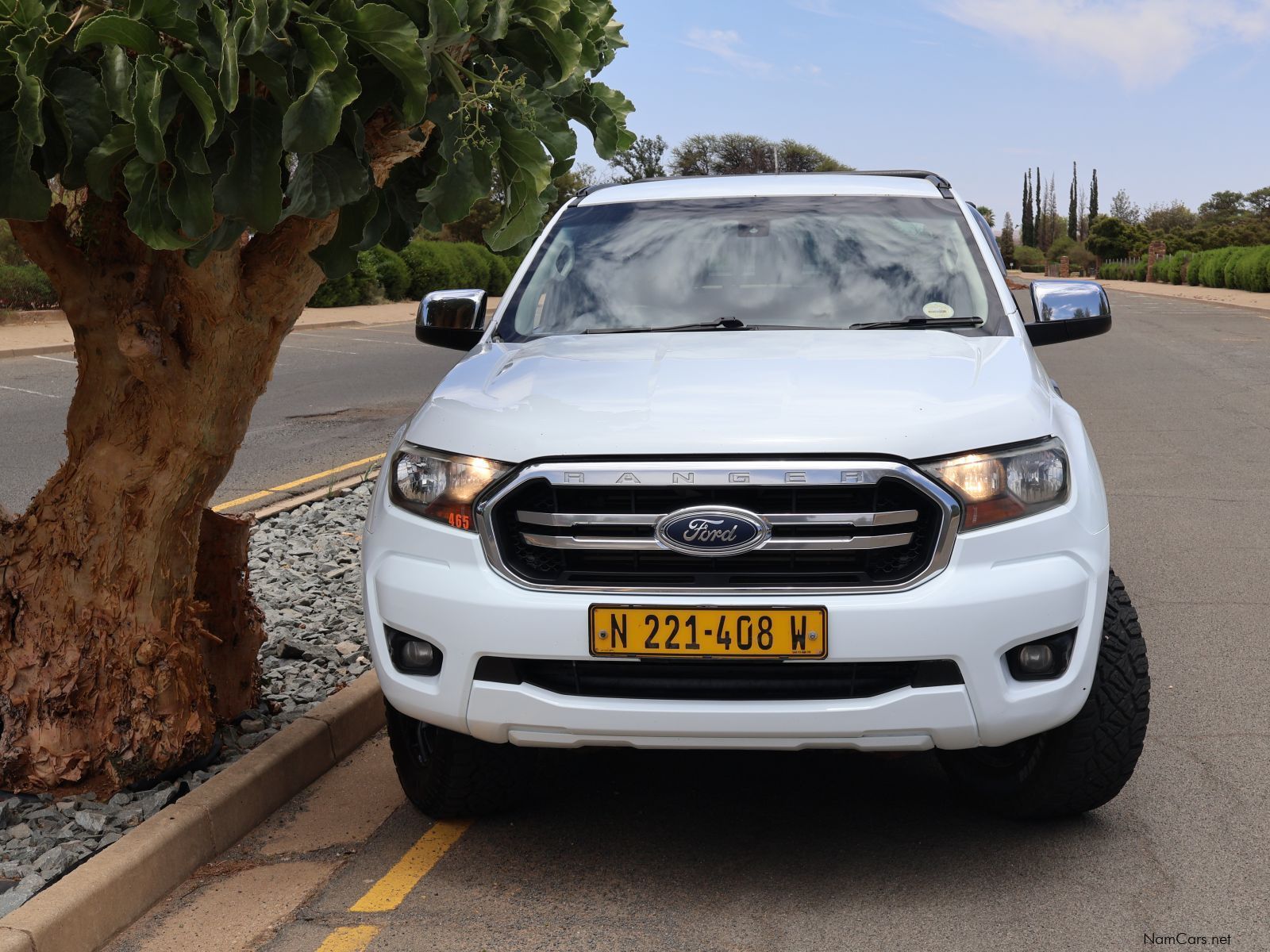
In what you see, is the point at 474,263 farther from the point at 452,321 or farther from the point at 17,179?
the point at 17,179

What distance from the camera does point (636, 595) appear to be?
11.1 feet

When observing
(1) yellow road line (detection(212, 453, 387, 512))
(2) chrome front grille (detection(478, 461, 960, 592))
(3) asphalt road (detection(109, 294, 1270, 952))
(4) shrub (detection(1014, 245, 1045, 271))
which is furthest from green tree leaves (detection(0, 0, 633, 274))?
(4) shrub (detection(1014, 245, 1045, 271))

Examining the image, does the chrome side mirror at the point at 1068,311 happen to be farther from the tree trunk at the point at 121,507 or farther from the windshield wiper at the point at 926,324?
the tree trunk at the point at 121,507

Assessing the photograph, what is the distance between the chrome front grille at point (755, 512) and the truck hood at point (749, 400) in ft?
0.18

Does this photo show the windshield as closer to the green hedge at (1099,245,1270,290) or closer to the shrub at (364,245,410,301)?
the shrub at (364,245,410,301)

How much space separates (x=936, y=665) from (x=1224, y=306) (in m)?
39.3

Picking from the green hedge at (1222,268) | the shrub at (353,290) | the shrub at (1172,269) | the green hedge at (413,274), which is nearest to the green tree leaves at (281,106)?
the green hedge at (413,274)

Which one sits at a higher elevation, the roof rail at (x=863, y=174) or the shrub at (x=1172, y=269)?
the roof rail at (x=863, y=174)

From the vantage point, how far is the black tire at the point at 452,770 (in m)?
3.94

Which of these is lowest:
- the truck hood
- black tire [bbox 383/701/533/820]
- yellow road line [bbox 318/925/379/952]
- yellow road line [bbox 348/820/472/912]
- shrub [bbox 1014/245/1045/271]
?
shrub [bbox 1014/245/1045/271]

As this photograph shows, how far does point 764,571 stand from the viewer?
3422 millimetres

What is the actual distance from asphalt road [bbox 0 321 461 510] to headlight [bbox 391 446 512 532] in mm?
5931

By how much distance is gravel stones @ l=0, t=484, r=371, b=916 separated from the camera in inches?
148

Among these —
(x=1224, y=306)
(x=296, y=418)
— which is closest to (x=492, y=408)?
(x=296, y=418)
